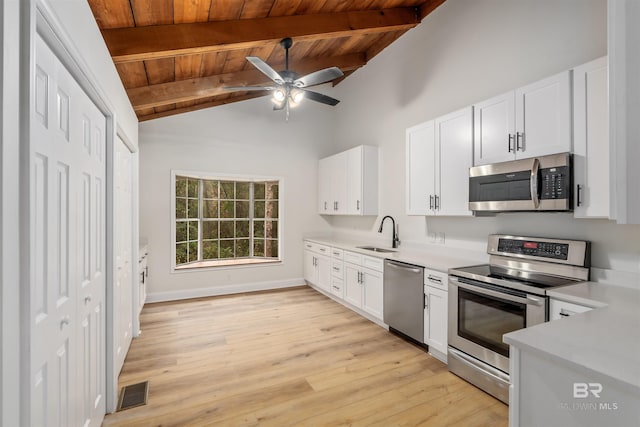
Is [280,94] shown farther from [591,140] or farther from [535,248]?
[535,248]

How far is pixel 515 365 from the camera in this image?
127cm

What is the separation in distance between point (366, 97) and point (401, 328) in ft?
12.0

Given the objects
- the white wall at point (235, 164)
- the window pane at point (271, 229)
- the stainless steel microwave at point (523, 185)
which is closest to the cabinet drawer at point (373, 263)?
the stainless steel microwave at point (523, 185)

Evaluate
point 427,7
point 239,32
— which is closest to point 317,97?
point 239,32

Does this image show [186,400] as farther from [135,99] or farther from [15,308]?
[135,99]

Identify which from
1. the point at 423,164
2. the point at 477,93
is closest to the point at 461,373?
the point at 423,164

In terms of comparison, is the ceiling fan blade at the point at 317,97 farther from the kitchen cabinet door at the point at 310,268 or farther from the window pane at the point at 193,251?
the window pane at the point at 193,251

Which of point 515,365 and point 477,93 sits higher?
point 477,93

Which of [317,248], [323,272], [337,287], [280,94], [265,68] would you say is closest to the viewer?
[265,68]

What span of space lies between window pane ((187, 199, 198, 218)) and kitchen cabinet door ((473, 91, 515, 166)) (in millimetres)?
4321

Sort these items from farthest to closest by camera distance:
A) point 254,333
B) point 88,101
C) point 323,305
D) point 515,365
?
point 323,305 < point 254,333 < point 88,101 < point 515,365

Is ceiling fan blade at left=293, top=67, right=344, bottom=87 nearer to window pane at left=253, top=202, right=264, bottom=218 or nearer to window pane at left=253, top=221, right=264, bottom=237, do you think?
window pane at left=253, top=202, right=264, bottom=218

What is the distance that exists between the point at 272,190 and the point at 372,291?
2893mm

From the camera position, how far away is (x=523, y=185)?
8.08 feet
